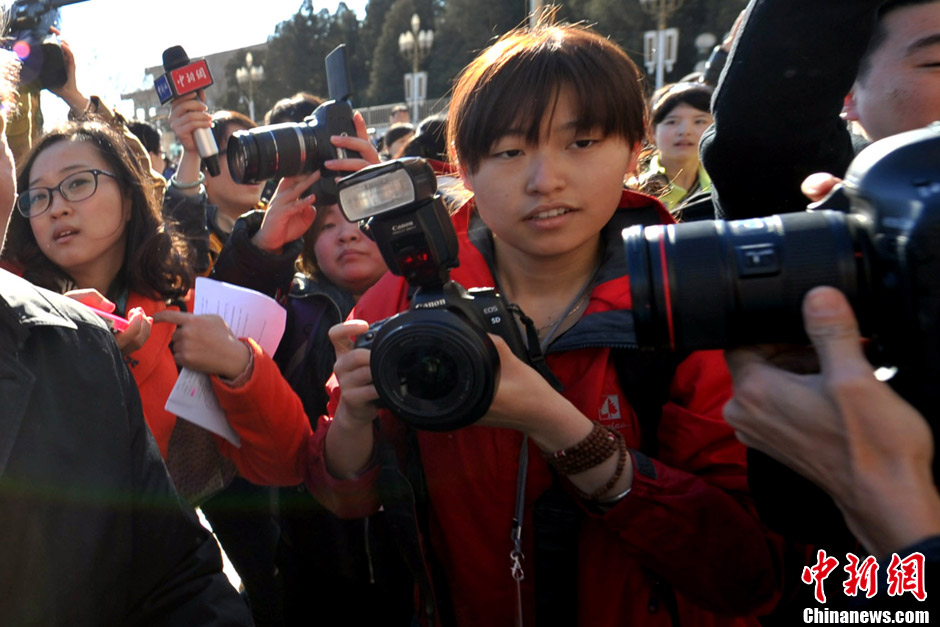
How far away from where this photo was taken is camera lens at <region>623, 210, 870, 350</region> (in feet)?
3.25

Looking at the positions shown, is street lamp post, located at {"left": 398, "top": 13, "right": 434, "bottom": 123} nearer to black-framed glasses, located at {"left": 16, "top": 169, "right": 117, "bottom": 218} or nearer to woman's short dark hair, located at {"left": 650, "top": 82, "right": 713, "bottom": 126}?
woman's short dark hair, located at {"left": 650, "top": 82, "right": 713, "bottom": 126}

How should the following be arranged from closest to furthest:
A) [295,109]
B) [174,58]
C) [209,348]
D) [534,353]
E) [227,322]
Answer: [534,353] → [209,348] → [227,322] → [174,58] → [295,109]

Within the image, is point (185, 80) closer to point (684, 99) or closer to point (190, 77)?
point (190, 77)

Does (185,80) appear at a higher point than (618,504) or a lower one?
higher

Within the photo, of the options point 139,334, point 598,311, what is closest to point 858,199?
point 598,311

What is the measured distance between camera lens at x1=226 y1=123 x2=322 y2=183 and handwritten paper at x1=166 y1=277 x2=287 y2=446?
1.17 ft

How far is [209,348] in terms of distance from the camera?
1.69 metres

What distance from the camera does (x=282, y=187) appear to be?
228 centimetres

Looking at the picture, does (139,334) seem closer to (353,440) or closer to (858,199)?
(353,440)

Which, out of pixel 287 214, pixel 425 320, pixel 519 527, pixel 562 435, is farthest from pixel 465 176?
pixel 287 214

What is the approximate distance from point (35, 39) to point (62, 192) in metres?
1.07

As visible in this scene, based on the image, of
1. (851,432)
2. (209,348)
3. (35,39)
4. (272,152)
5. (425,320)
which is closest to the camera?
(851,432)

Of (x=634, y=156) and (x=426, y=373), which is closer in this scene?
(x=426, y=373)

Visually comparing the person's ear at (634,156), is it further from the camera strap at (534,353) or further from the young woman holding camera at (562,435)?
the camera strap at (534,353)
